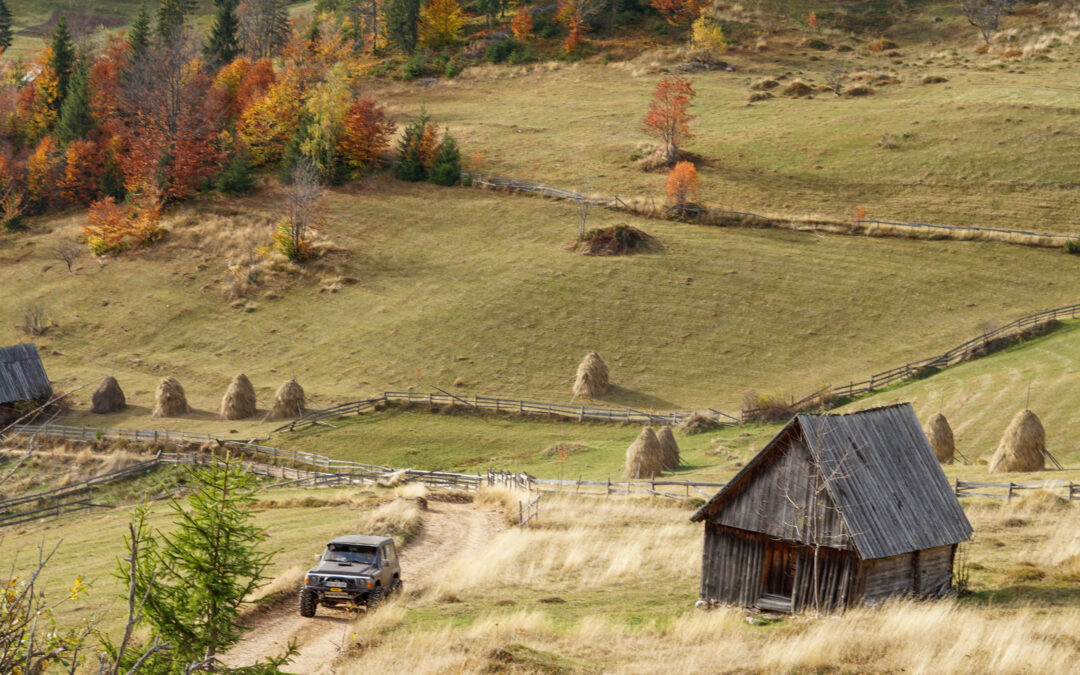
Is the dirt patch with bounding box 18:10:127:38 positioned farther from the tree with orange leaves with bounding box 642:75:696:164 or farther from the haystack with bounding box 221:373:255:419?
the haystack with bounding box 221:373:255:419

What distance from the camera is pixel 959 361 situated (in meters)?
58.1

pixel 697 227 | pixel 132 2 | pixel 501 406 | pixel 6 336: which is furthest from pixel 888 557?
pixel 132 2

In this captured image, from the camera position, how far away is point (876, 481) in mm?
24109

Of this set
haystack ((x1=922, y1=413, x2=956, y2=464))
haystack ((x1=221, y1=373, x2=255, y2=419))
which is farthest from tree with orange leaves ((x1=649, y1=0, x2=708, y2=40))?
haystack ((x1=922, y1=413, x2=956, y2=464))

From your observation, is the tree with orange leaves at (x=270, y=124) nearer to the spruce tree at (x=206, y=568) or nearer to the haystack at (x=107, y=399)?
the haystack at (x=107, y=399)

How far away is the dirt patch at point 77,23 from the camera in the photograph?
15712 cm

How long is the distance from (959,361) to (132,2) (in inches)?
6507

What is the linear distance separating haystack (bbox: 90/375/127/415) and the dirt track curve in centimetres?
2804

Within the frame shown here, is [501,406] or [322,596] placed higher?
[322,596]

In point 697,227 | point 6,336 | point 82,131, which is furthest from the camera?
point 82,131

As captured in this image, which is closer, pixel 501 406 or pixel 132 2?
pixel 501 406

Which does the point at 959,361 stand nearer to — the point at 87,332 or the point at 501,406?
the point at 501,406

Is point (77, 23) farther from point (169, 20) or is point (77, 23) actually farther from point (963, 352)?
point (963, 352)

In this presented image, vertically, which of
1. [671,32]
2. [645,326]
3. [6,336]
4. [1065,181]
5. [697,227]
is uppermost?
[671,32]
